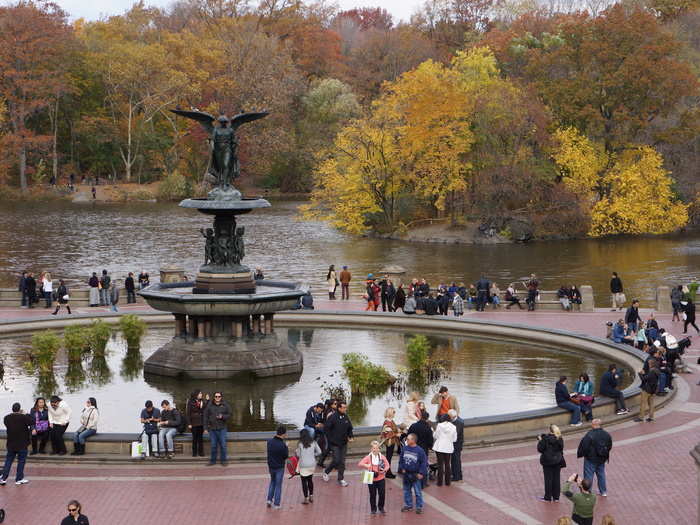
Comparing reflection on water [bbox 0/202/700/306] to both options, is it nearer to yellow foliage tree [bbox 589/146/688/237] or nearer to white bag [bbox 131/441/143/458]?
yellow foliage tree [bbox 589/146/688/237]

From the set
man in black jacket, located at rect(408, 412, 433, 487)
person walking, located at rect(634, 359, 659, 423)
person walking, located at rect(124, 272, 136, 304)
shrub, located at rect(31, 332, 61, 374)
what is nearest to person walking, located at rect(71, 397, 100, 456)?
man in black jacket, located at rect(408, 412, 433, 487)

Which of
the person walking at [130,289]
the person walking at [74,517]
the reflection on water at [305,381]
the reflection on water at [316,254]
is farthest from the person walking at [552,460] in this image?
the reflection on water at [316,254]

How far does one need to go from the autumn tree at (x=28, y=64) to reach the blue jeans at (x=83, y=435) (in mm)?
84858

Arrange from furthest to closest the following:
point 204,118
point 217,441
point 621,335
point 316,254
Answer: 1. point 316,254
2. point 621,335
3. point 204,118
4. point 217,441

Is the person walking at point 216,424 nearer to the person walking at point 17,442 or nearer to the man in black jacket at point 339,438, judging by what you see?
the man in black jacket at point 339,438

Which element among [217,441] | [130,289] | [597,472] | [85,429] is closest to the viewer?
[597,472]

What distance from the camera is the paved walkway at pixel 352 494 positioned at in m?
15.7

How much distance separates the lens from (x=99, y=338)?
28.0 meters

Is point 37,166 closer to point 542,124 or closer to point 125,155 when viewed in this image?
point 125,155

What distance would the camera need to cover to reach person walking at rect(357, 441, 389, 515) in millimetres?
15672

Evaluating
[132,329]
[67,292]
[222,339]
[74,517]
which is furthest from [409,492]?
[67,292]

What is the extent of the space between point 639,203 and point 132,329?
50280 millimetres

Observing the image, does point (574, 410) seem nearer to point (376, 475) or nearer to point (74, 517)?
point (376, 475)

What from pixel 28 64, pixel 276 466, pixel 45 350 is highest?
pixel 28 64
